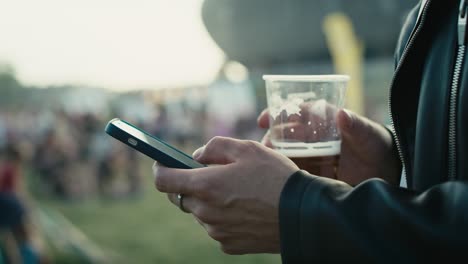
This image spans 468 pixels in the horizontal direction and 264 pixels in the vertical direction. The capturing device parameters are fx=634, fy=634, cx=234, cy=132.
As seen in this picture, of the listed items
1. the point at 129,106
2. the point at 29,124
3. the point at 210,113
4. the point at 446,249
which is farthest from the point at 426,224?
the point at 29,124

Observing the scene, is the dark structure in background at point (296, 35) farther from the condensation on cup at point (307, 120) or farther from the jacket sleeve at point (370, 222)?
the jacket sleeve at point (370, 222)

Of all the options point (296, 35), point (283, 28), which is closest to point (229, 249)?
point (283, 28)

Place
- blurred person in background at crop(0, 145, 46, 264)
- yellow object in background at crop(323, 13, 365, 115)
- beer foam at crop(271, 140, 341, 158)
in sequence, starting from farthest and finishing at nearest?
yellow object in background at crop(323, 13, 365, 115)
blurred person in background at crop(0, 145, 46, 264)
beer foam at crop(271, 140, 341, 158)

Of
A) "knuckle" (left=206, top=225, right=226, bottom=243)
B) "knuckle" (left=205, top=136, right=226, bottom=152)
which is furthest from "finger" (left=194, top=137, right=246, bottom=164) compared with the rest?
"knuckle" (left=206, top=225, right=226, bottom=243)

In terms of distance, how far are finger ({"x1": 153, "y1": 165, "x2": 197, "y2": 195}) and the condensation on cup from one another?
31 cm

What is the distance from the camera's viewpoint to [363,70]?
14.2 m

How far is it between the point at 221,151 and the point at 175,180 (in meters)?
0.08

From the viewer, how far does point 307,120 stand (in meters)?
1.21

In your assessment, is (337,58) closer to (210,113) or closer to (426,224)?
(210,113)

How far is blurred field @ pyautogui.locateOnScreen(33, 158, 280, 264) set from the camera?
596cm

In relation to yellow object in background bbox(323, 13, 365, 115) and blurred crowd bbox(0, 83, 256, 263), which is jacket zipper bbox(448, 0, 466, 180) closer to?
yellow object in background bbox(323, 13, 365, 115)

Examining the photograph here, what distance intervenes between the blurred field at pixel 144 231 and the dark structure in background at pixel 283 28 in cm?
604

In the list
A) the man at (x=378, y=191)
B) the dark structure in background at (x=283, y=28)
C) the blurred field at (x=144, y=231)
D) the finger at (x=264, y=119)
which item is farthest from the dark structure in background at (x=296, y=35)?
the man at (x=378, y=191)

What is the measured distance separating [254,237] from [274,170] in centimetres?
11
